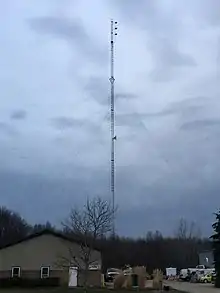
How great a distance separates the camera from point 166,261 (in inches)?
5002

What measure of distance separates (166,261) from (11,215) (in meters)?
32.9

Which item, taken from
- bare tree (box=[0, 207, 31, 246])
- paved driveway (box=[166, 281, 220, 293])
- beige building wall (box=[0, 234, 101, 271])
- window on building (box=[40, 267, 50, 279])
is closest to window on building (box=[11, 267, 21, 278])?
beige building wall (box=[0, 234, 101, 271])

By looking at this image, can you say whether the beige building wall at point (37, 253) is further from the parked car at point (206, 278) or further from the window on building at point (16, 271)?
the parked car at point (206, 278)

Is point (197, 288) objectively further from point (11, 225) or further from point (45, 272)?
point (11, 225)

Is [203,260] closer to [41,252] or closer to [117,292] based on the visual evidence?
[41,252]

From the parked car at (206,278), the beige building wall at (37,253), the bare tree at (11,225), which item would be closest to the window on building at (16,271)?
the beige building wall at (37,253)

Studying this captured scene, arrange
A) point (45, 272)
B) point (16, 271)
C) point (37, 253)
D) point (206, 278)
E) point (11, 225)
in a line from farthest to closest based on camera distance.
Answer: point (11, 225)
point (206, 278)
point (37, 253)
point (16, 271)
point (45, 272)

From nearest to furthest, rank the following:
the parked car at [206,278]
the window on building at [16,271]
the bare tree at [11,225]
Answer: the window on building at [16,271] → the parked car at [206,278] → the bare tree at [11,225]

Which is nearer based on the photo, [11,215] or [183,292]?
[183,292]

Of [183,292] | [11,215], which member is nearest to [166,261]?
[11,215]

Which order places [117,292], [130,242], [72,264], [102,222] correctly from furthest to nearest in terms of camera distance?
1. [130,242]
2. [72,264]
3. [102,222]
4. [117,292]

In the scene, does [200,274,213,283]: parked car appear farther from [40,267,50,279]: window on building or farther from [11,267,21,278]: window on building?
[11,267,21,278]: window on building

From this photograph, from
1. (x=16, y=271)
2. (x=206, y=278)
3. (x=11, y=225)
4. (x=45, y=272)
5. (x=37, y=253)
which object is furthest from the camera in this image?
(x=11, y=225)

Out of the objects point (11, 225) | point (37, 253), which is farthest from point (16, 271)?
point (11, 225)
